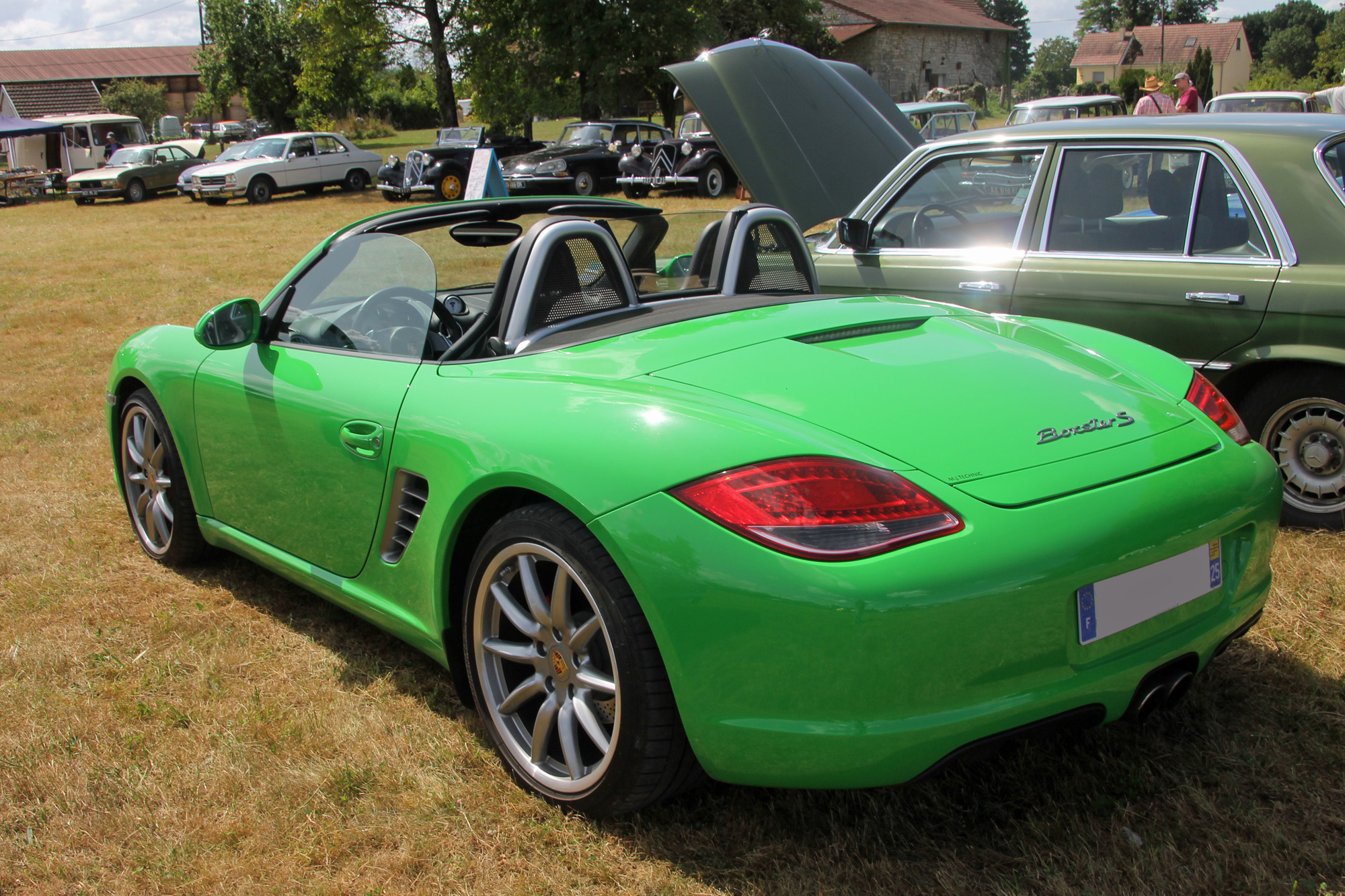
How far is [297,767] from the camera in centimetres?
264

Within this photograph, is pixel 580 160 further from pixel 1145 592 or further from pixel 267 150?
pixel 1145 592

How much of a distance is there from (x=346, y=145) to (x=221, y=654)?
25825mm

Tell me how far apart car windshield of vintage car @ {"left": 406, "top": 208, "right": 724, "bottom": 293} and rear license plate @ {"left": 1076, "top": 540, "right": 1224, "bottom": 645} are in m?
1.64

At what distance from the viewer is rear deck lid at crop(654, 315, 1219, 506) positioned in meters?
2.03

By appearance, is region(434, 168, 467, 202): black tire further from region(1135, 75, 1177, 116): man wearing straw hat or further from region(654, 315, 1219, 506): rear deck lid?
region(654, 315, 1219, 506): rear deck lid

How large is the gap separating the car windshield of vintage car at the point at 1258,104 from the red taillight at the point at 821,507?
17.5 meters

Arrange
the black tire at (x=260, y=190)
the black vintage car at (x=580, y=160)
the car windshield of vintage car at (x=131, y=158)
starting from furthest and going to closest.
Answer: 1. the car windshield of vintage car at (x=131, y=158)
2. the black tire at (x=260, y=190)
3. the black vintage car at (x=580, y=160)

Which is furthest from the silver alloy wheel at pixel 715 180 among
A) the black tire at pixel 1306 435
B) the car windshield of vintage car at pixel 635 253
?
the car windshield of vintage car at pixel 635 253

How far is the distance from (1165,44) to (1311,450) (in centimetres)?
9870

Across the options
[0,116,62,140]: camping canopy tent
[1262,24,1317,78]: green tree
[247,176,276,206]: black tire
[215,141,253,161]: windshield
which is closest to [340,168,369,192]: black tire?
[247,176,276,206]: black tire

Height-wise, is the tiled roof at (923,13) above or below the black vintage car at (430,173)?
above

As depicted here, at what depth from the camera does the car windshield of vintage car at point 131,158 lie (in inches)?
1104

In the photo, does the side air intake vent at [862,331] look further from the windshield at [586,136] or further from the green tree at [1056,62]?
the green tree at [1056,62]

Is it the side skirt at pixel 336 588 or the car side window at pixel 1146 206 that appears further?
the car side window at pixel 1146 206
